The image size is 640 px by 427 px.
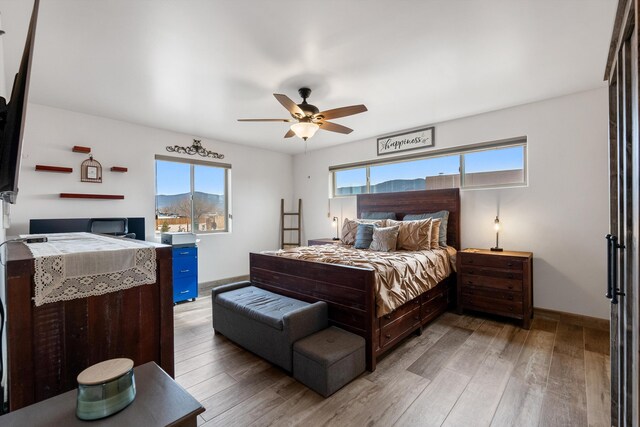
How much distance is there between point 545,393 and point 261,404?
1.99 metres

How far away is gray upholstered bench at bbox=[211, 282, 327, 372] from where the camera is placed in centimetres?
221

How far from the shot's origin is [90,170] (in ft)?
11.8

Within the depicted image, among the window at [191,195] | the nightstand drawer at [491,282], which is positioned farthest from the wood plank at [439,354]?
the window at [191,195]

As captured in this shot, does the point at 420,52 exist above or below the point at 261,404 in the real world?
above

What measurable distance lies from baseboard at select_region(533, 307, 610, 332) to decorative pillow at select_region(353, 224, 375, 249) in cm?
211

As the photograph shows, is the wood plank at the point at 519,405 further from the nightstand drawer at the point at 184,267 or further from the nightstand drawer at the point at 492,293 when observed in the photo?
the nightstand drawer at the point at 184,267

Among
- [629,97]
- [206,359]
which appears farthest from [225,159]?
[629,97]

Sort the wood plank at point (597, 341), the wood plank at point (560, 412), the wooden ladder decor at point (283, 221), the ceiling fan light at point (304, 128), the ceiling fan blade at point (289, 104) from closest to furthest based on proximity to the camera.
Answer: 1. the wood plank at point (560, 412)
2. the ceiling fan blade at point (289, 104)
3. the wood plank at point (597, 341)
4. the ceiling fan light at point (304, 128)
5. the wooden ladder decor at point (283, 221)

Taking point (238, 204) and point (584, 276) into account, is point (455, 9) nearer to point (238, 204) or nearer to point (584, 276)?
point (584, 276)

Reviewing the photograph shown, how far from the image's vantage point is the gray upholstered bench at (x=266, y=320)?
2.21 metres

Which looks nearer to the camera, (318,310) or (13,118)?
(13,118)

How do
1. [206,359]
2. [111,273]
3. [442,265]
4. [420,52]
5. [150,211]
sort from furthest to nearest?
[150,211] < [442,265] < [206,359] < [420,52] < [111,273]

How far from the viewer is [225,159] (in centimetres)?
502

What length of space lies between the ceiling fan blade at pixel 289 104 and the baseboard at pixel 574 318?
355cm
